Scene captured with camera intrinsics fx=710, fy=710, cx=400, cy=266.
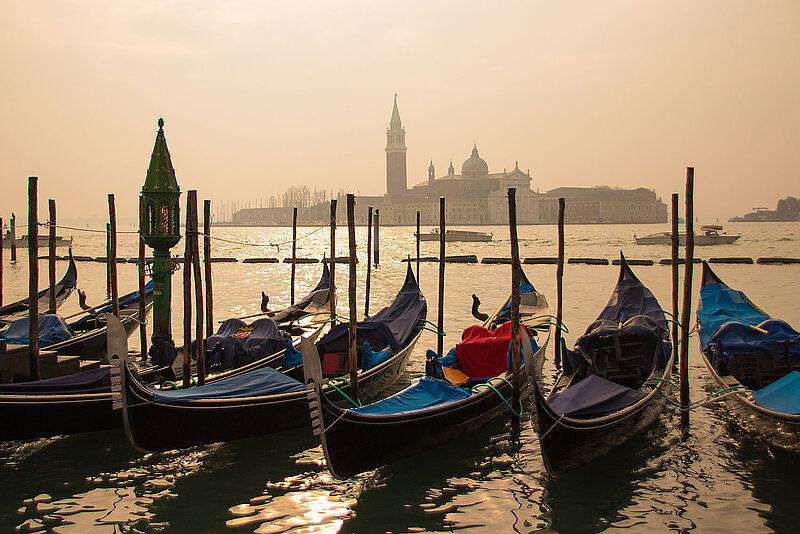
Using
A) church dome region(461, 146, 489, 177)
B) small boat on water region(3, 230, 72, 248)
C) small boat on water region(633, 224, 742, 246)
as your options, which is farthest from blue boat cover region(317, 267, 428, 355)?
church dome region(461, 146, 489, 177)

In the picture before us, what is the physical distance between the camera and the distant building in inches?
3305

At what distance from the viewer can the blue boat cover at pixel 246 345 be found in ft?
20.0

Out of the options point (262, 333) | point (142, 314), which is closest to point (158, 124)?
point (142, 314)

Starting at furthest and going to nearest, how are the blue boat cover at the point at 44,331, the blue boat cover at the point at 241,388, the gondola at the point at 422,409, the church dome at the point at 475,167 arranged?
the church dome at the point at 475,167
the blue boat cover at the point at 44,331
the blue boat cover at the point at 241,388
the gondola at the point at 422,409

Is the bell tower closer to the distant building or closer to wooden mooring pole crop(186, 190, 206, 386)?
the distant building

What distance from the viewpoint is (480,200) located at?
273 feet

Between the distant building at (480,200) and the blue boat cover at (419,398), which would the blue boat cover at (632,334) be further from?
the distant building at (480,200)

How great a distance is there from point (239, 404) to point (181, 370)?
1457mm

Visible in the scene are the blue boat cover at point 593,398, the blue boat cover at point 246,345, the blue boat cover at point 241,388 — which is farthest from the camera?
the blue boat cover at point 246,345

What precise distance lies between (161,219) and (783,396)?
5.90 meters

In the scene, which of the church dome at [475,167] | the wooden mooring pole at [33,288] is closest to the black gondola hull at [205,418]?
the wooden mooring pole at [33,288]

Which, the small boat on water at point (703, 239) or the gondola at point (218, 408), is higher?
the small boat on water at point (703, 239)

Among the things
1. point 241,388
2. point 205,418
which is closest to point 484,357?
point 241,388

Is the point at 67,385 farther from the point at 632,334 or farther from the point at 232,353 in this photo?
the point at 632,334
